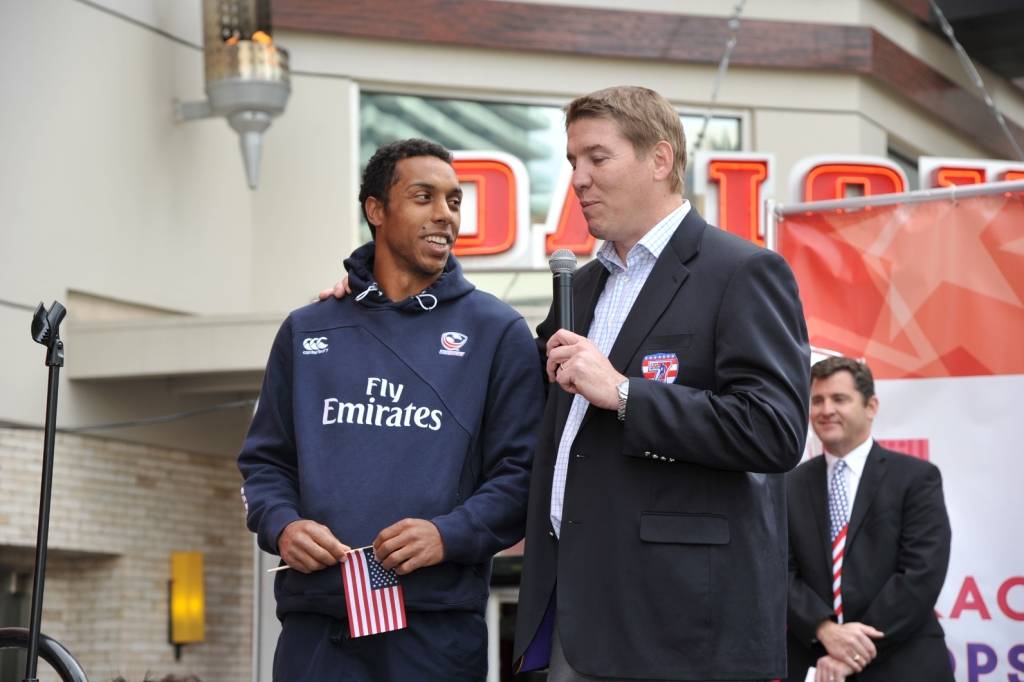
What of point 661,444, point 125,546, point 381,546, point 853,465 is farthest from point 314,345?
point 125,546

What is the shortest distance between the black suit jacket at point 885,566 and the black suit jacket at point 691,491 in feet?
6.80

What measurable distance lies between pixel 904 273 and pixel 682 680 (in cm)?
342

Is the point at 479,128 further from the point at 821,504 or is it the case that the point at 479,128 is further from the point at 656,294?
the point at 656,294

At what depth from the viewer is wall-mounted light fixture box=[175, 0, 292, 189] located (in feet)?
41.8

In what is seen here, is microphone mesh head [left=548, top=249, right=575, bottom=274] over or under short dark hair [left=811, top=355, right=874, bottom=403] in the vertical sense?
over

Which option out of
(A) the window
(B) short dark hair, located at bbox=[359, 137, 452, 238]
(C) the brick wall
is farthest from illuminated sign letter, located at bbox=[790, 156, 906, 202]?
(B) short dark hair, located at bbox=[359, 137, 452, 238]

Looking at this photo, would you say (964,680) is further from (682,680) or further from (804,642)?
(682,680)

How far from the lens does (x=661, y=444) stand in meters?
3.36

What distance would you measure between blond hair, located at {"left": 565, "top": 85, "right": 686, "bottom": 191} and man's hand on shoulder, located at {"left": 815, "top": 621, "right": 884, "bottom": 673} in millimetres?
2287

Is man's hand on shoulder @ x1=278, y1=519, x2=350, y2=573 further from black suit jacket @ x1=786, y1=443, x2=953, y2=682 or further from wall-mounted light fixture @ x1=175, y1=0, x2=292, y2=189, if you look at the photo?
wall-mounted light fixture @ x1=175, y1=0, x2=292, y2=189

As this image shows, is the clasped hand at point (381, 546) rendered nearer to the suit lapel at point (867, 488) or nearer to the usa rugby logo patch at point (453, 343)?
the usa rugby logo patch at point (453, 343)

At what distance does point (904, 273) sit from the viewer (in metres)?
6.38

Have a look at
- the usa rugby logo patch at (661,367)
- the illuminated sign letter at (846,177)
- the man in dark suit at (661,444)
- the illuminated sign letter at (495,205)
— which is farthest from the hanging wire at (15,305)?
the usa rugby logo patch at (661,367)

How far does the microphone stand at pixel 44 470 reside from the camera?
159 inches
